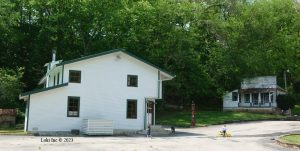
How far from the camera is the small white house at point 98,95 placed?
1336 inches

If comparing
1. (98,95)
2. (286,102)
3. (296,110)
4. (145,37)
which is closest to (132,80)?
(98,95)

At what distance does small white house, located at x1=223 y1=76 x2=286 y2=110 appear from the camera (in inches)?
2430

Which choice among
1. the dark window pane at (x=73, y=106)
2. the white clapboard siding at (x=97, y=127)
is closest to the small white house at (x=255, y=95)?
the white clapboard siding at (x=97, y=127)

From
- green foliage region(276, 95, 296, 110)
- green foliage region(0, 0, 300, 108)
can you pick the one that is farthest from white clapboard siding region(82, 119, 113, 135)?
green foliage region(276, 95, 296, 110)

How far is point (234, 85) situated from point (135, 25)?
20333 millimetres

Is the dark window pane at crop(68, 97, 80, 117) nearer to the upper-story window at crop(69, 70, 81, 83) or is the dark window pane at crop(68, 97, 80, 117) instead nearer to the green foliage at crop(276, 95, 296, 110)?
the upper-story window at crop(69, 70, 81, 83)

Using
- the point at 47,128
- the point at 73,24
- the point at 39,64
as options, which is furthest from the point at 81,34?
the point at 47,128

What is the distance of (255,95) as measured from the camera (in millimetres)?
64750

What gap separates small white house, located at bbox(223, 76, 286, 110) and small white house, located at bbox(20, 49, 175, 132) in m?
27.5

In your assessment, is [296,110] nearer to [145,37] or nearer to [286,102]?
[286,102]

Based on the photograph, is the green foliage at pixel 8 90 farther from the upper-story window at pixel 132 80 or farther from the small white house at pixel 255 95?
the small white house at pixel 255 95

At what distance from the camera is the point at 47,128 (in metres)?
33.9

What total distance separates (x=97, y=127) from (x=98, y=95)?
354 cm

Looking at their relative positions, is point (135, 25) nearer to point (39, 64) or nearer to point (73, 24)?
point (73, 24)
